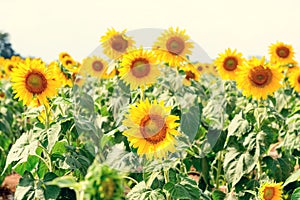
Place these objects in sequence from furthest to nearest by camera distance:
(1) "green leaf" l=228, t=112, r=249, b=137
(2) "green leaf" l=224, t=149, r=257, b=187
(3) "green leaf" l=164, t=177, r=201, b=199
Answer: (1) "green leaf" l=228, t=112, r=249, b=137 < (2) "green leaf" l=224, t=149, r=257, b=187 < (3) "green leaf" l=164, t=177, r=201, b=199

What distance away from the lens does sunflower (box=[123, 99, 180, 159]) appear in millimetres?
2262

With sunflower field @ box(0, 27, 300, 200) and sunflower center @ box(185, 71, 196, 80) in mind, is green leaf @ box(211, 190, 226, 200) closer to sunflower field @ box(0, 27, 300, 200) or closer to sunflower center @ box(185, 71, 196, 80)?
sunflower field @ box(0, 27, 300, 200)

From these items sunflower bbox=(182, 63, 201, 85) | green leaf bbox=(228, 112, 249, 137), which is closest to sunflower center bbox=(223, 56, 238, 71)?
sunflower bbox=(182, 63, 201, 85)

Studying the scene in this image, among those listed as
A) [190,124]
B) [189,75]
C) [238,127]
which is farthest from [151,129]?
[189,75]

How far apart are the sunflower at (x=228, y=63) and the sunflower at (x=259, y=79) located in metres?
1.17

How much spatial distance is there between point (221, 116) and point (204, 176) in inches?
22.7

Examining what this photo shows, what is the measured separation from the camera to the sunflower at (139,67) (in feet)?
10.3

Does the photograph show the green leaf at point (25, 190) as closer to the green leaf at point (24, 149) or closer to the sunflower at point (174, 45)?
the green leaf at point (24, 149)

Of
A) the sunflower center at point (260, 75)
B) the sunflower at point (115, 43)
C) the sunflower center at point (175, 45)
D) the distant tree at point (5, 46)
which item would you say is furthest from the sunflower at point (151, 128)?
the distant tree at point (5, 46)

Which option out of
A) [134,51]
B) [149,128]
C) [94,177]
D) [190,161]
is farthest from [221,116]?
[94,177]

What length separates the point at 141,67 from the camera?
10.5 ft

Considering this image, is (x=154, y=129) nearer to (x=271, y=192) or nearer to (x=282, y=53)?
(x=271, y=192)

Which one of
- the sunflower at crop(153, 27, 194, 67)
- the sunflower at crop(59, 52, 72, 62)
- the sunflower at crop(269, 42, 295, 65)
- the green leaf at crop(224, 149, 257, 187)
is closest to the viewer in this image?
the green leaf at crop(224, 149, 257, 187)

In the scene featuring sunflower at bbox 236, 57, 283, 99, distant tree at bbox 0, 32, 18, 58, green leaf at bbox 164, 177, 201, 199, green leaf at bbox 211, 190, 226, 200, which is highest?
distant tree at bbox 0, 32, 18, 58
